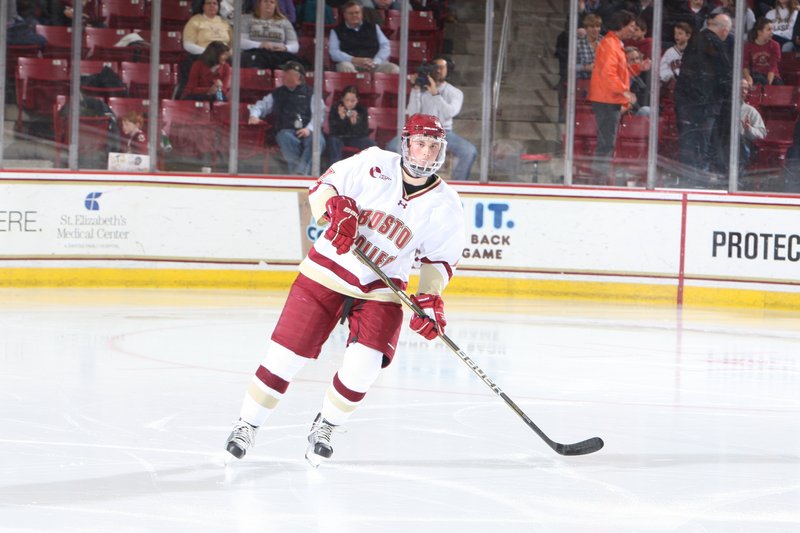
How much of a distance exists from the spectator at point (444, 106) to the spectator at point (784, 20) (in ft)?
7.71

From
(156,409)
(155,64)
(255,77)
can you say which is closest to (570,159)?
(255,77)

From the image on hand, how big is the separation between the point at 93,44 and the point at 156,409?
5.32m

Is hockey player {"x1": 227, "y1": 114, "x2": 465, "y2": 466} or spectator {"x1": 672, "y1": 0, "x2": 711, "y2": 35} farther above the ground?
spectator {"x1": 672, "y1": 0, "x2": 711, "y2": 35}

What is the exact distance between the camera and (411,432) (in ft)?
14.8

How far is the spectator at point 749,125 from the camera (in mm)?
9359

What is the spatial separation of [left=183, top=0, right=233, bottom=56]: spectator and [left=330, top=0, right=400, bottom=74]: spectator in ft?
2.65

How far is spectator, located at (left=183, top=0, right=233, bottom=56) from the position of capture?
9523 millimetres

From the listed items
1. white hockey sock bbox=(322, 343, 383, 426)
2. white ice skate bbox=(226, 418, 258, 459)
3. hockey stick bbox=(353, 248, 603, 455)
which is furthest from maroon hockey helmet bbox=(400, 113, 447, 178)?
white ice skate bbox=(226, 418, 258, 459)

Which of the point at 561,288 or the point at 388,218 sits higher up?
the point at 388,218

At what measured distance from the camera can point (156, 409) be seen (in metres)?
4.74

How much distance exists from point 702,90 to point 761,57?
1.59 ft

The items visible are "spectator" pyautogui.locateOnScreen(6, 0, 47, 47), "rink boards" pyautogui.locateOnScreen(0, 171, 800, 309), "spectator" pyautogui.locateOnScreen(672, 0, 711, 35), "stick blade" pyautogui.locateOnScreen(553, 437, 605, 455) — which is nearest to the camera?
"stick blade" pyautogui.locateOnScreen(553, 437, 605, 455)

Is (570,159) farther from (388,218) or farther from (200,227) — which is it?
(388,218)

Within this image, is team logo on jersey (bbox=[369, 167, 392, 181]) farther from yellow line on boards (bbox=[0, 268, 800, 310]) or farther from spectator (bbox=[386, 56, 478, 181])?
spectator (bbox=[386, 56, 478, 181])
